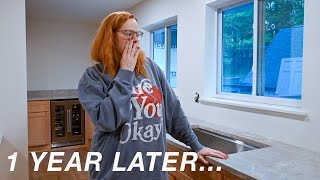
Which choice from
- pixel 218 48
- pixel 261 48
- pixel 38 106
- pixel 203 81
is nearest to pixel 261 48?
pixel 261 48

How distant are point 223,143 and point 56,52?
13.2 feet

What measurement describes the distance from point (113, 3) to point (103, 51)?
3.01 m

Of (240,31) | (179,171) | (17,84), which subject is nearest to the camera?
(179,171)

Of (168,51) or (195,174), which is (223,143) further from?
(168,51)

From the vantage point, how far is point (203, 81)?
2.61m

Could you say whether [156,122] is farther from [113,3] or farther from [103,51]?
[113,3]

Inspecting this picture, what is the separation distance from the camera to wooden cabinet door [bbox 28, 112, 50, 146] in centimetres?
420

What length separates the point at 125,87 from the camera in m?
1.08

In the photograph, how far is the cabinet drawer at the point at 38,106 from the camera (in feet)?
13.6

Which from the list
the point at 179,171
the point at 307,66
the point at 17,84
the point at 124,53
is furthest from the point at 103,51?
the point at 17,84

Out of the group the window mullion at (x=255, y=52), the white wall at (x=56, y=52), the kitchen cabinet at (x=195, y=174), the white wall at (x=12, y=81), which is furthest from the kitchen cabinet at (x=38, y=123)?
the window mullion at (x=255, y=52)

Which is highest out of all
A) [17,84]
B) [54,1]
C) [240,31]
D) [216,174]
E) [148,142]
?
[54,1]

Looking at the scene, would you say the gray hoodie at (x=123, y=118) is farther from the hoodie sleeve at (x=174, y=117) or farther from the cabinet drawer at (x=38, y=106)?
the cabinet drawer at (x=38, y=106)

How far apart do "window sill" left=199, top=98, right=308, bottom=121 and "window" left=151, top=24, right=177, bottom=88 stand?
104 centimetres
